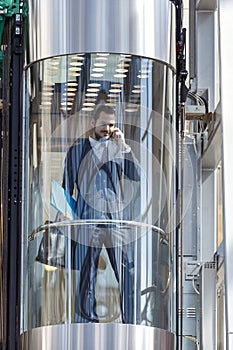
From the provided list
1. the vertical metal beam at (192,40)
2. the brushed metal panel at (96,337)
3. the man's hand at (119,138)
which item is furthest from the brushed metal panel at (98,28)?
the vertical metal beam at (192,40)

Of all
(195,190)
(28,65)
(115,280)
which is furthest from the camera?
(195,190)

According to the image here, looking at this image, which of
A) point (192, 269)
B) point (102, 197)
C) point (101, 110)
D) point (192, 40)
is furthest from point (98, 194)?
point (192, 40)

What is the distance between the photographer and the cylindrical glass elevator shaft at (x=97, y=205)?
1217 centimetres

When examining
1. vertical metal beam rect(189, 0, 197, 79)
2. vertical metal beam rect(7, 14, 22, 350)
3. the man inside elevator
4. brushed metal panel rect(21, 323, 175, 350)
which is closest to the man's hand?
the man inside elevator

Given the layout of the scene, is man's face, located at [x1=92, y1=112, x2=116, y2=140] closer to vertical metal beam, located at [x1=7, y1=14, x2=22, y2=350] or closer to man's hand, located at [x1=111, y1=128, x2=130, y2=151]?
man's hand, located at [x1=111, y1=128, x2=130, y2=151]

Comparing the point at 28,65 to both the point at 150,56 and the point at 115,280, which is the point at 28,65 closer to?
the point at 150,56

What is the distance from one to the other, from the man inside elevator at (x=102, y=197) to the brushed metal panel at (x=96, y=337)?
12cm

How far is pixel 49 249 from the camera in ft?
40.9

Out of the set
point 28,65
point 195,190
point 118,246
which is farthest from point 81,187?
point 195,190

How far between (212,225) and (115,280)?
5.86 m

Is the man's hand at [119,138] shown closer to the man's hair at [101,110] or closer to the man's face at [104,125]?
the man's face at [104,125]

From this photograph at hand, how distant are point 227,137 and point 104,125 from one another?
205cm

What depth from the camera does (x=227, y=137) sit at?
14.1 meters

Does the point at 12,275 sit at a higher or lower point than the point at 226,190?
lower
